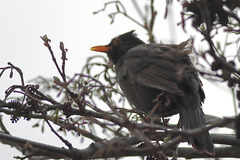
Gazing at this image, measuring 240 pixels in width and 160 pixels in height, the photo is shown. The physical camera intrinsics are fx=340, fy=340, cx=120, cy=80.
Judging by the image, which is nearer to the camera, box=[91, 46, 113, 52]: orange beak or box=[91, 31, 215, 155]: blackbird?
box=[91, 31, 215, 155]: blackbird

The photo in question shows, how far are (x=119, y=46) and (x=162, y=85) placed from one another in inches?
77.3

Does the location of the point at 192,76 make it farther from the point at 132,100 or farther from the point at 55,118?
the point at 55,118

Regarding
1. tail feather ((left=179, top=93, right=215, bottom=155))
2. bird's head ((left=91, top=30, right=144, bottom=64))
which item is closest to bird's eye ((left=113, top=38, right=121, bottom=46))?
bird's head ((left=91, top=30, right=144, bottom=64))

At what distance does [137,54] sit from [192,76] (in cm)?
89

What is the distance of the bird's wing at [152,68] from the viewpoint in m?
4.01

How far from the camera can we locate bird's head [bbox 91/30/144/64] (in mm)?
5723

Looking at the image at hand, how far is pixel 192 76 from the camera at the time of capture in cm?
432

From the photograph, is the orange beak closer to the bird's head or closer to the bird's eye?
the bird's head

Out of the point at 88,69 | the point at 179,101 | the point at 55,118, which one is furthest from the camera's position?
the point at 179,101

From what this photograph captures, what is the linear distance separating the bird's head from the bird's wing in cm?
65

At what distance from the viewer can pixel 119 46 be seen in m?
5.80

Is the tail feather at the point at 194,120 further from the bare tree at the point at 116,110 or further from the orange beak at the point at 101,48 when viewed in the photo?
the orange beak at the point at 101,48

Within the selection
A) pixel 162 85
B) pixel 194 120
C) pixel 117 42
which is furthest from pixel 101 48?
pixel 194 120

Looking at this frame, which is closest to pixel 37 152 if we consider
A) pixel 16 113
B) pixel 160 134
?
pixel 16 113
